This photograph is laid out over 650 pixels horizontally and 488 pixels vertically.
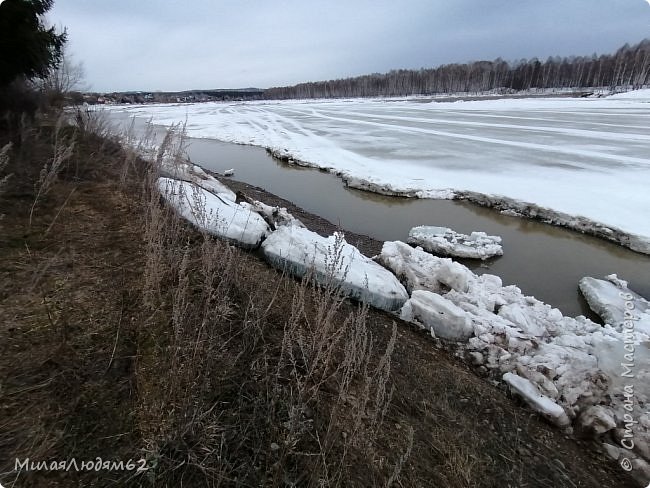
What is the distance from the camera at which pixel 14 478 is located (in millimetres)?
1347

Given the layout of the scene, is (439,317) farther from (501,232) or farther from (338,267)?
(501,232)

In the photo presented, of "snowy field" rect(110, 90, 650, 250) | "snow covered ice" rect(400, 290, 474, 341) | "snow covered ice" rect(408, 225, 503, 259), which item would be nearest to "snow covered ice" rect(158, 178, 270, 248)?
"snow covered ice" rect(400, 290, 474, 341)

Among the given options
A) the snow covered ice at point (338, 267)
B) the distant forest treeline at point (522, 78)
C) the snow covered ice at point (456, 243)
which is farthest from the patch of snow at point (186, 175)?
the distant forest treeline at point (522, 78)

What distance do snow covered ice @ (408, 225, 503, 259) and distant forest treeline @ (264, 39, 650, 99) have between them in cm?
7566

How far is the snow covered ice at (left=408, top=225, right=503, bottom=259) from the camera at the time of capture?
6684 millimetres

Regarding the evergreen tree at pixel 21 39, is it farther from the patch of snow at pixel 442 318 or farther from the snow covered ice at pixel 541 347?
the patch of snow at pixel 442 318

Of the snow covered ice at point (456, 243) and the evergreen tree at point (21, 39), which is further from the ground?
the evergreen tree at point (21, 39)

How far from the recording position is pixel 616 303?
4.84 meters

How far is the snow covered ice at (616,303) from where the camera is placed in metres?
4.36

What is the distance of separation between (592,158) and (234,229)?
44.4 feet

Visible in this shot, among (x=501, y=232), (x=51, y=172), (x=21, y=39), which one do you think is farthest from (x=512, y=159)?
(x=21, y=39)

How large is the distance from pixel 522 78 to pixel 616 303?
8818cm

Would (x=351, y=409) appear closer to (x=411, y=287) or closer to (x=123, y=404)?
(x=123, y=404)

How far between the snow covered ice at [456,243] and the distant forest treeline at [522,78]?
248ft
